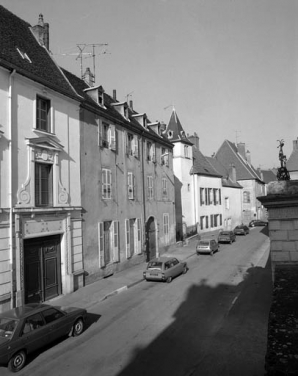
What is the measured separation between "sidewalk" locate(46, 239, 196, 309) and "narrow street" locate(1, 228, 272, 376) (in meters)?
0.55

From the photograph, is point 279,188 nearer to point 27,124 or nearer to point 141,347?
point 141,347

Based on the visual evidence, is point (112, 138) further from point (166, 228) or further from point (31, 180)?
point (166, 228)

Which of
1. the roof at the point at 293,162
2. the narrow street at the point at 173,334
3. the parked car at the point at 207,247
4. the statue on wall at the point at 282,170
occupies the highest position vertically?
the roof at the point at 293,162

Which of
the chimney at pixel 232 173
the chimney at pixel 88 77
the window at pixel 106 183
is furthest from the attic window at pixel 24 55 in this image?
the chimney at pixel 232 173

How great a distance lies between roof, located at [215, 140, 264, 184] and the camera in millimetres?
58022

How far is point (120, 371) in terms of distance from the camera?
26.7 feet

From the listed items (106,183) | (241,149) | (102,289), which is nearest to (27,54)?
(106,183)

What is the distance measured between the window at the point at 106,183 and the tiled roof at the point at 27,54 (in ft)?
16.9

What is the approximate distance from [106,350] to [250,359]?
424cm

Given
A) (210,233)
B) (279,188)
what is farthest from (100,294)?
(210,233)

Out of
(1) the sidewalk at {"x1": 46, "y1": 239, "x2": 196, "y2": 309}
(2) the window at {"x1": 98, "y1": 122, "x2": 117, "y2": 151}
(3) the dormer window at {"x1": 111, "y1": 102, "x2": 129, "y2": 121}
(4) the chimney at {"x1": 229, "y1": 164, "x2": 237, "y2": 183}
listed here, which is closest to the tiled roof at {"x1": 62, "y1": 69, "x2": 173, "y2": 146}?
(3) the dormer window at {"x1": 111, "y1": 102, "x2": 129, "y2": 121}

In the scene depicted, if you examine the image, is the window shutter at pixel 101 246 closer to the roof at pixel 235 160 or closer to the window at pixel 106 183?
the window at pixel 106 183

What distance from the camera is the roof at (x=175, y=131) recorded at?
122 ft

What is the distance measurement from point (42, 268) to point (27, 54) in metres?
11.0
